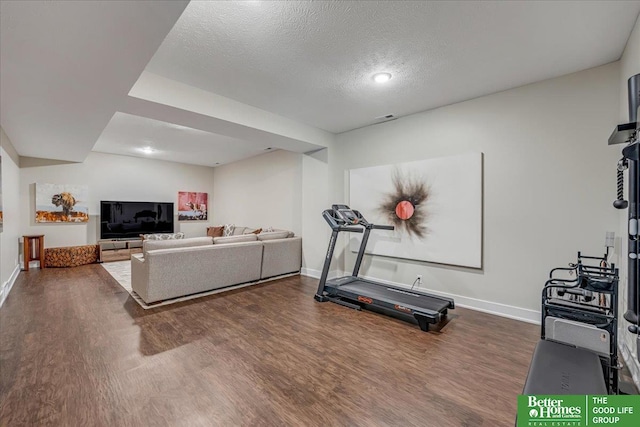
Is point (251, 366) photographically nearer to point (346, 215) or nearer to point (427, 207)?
point (346, 215)

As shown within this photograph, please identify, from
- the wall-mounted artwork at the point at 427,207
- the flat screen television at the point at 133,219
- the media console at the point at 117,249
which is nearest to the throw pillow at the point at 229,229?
the flat screen television at the point at 133,219

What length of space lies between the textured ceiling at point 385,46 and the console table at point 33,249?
221 inches

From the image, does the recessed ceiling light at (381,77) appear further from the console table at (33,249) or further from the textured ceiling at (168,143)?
the console table at (33,249)

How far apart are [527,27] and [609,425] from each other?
270cm

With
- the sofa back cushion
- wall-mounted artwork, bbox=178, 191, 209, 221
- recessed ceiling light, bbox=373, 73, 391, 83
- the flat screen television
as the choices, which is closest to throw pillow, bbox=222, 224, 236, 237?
wall-mounted artwork, bbox=178, 191, 209, 221

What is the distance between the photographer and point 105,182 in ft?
23.6

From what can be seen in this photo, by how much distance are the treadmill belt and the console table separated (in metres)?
6.55

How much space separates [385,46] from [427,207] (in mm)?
2261

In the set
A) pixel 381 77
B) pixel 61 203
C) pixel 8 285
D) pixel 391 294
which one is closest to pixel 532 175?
pixel 381 77

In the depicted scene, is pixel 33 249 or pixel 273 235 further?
pixel 33 249

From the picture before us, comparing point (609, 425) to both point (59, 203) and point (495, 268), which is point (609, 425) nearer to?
point (495, 268)

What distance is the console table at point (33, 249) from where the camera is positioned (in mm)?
5645

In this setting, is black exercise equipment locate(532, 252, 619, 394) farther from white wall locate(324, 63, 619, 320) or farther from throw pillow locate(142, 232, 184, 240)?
throw pillow locate(142, 232, 184, 240)

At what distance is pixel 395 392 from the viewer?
6.38 ft
